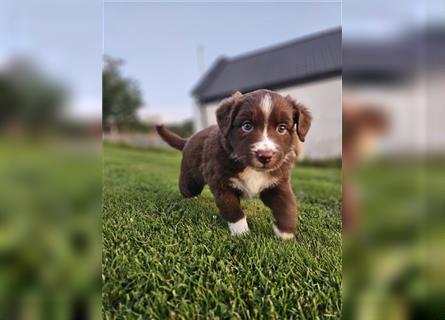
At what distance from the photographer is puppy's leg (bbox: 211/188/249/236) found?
1249mm

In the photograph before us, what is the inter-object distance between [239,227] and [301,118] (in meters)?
0.35

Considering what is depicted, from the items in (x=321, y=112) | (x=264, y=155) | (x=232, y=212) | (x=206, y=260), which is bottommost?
(x=206, y=260)

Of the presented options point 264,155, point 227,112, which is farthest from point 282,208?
point 227,112

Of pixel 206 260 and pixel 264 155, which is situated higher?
pixel 264 155

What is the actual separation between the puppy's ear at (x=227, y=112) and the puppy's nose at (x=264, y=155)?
0.11 meters

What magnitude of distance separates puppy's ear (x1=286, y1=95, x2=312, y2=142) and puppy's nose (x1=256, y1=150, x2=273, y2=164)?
4.4 inches

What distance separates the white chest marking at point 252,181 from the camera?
1.20 meters

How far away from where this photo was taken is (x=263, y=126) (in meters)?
1.12

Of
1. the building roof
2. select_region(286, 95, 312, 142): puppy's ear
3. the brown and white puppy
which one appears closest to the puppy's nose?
the brown and white puppy

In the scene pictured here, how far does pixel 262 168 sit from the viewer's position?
3.85 ft

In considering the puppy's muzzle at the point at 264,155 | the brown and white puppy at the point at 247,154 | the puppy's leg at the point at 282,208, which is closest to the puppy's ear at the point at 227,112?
the brown and white puppy at the point at 247,154

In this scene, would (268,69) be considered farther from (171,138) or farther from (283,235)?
(283,235)

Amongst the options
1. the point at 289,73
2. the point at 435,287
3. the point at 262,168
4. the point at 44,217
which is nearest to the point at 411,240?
the point at 435,287

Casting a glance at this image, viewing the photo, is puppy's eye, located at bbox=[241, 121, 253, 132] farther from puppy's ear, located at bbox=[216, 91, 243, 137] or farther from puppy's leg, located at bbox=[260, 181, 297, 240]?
puppy's leg, located at bbox=[260, 181, 297, 240]
